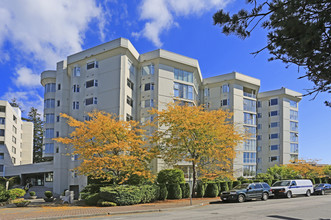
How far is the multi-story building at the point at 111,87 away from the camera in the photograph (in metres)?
39.5

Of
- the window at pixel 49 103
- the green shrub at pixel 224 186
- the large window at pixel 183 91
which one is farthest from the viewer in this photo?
the window at pixel 49 103

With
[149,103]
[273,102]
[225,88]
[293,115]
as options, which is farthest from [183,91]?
[293,115]

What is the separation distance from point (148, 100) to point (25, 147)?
4628 centimetres

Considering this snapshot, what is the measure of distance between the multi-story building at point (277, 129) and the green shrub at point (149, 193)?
146ft

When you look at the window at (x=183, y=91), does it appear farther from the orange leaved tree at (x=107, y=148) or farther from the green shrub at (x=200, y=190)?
the orange leaved tree at (x=107, y=148)

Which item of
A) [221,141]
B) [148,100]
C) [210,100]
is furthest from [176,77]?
[221,141]

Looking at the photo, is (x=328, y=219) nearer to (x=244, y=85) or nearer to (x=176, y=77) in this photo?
(x=176, y=77)

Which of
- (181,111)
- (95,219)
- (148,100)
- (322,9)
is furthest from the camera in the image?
(148,100)

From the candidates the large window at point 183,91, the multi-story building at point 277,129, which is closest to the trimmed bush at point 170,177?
the large window at point 183,91

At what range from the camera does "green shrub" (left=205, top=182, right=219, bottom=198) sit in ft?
95.9

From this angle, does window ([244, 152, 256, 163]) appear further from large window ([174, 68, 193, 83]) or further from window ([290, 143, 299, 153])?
large window ([174, 68, 193, 83])

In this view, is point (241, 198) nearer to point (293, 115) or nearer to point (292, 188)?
point (292, 188)

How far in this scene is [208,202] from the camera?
2477 centimetres

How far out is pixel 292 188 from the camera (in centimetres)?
2938
